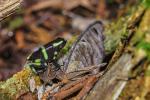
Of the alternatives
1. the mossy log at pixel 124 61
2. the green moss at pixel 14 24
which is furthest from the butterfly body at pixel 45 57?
the green moss at pixel 14 24

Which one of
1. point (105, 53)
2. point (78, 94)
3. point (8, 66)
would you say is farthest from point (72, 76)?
point (8, 66)

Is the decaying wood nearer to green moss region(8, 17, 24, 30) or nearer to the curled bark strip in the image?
the curled bark strip

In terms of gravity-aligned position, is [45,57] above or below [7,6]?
below

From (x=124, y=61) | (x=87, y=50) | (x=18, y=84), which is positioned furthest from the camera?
(x=87, y=50)

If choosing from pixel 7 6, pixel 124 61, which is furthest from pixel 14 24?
pixel 124 61

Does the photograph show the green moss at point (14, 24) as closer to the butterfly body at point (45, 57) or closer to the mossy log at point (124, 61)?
the butterfly body at point (45, 57)

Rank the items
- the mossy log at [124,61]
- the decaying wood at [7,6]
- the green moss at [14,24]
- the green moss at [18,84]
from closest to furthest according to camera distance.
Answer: the mossy log at [124,61] → the green moss at [18,84] → the decaying wood at [7,6] → the green moss at [14,24]

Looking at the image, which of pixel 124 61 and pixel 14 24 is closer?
pixel 124 61

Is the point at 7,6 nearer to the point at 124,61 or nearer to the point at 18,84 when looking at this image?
the point at 18,84
